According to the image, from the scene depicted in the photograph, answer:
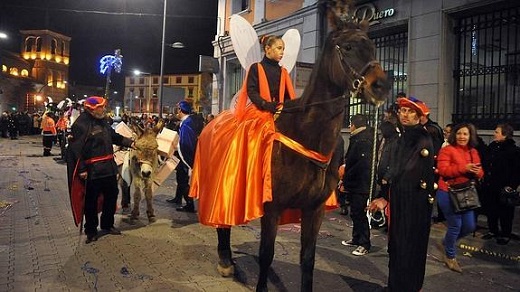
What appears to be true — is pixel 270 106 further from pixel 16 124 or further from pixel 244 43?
pixel 16 124

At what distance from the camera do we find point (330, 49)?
4.04 m

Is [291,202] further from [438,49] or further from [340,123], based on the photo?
[438,49]

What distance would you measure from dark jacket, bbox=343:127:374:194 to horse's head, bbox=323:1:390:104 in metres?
3.46

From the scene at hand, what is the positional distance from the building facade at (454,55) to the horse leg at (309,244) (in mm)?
5538

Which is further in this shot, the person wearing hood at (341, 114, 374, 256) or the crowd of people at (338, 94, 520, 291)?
the person wearing hood at (341, 114, 374, 256)

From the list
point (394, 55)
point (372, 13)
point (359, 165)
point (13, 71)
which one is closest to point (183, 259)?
point (359, 165)

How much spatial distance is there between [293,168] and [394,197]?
1040mm

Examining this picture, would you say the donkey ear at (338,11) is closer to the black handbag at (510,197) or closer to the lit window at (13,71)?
the black handbag at (510,197)

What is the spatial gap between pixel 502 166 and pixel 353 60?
5.28 meters

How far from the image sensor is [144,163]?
8094mm

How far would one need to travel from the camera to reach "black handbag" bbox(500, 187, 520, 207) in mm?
7219

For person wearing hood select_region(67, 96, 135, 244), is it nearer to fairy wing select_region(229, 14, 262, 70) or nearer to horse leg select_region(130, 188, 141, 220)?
horse leg select_region(130, 188, 141, 220)

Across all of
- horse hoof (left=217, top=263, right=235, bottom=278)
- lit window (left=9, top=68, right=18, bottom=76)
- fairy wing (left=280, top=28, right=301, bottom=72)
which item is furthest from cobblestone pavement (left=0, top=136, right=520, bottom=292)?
lit window (left=9, top=68, right=18, bottom=76)

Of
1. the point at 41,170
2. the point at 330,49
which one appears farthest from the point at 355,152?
the point at 41,170
